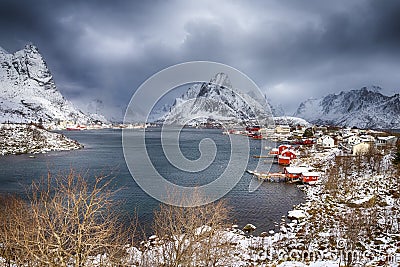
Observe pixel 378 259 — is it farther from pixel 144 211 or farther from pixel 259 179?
pixel 259 179

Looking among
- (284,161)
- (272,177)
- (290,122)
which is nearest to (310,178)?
(272,177)

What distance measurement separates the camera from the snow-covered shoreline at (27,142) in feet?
109

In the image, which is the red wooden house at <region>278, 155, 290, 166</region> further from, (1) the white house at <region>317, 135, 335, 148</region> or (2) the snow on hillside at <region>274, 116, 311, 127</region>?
(2) the snow on hillside at <region>274, 116, 311, 127</region>

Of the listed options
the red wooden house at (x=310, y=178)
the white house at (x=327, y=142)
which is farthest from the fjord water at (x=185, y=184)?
the white house at (x=327, y=142)

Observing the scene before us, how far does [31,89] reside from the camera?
513 ft

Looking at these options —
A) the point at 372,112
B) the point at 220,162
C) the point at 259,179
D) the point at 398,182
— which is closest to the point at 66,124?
the point at 220,162

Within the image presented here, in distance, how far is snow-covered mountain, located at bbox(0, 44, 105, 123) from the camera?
12100 centimetres

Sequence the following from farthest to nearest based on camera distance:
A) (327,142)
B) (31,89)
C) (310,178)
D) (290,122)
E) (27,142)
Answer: (31,89)
(290,122)
(327,142)
(27,142)
(310,178)

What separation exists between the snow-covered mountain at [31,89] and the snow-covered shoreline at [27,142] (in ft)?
240

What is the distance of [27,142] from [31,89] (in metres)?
140

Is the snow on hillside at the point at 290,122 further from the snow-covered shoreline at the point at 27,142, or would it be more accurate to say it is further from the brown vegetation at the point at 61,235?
the brown vegetation at the point at 61,235

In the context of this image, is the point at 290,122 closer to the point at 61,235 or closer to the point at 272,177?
the point at 272,177

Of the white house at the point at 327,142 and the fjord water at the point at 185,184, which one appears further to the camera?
the white house at the point at 327,142

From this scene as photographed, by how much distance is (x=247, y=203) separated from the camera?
48.3 feet
